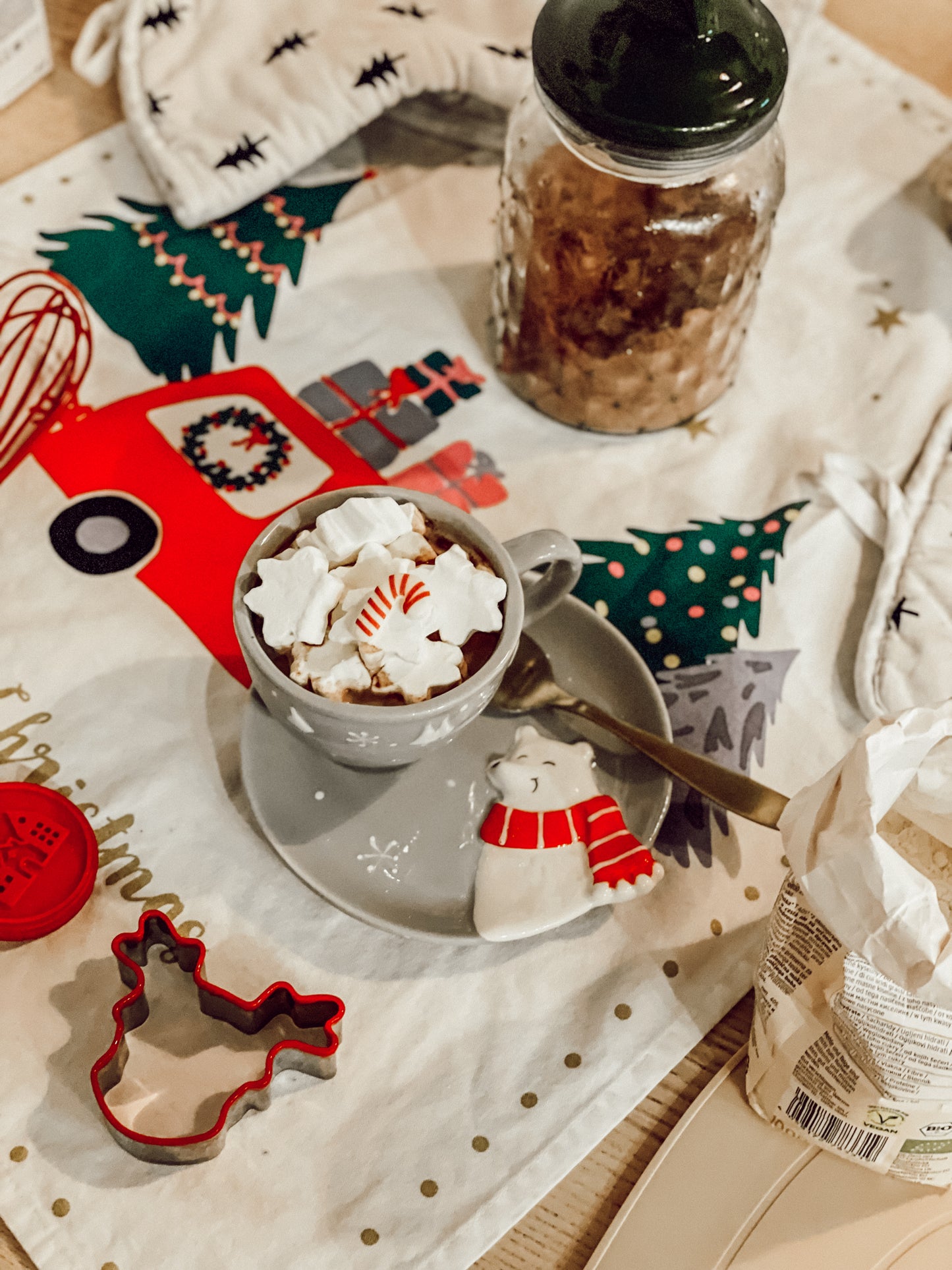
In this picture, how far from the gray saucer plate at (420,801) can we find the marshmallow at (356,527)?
0.10 metres

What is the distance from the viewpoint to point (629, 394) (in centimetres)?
68

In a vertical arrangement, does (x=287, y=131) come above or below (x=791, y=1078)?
above

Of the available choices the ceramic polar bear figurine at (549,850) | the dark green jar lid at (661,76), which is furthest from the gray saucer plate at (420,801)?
the dark green jar lid at (661,76)

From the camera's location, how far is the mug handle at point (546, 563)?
0.52 metres

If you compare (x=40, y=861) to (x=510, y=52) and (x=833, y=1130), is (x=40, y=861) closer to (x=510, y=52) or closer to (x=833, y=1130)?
(x=833, y=1130)

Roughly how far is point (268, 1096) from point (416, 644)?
0.66ft

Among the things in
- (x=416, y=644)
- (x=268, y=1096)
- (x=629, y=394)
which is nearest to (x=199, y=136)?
(x=629, y=394)

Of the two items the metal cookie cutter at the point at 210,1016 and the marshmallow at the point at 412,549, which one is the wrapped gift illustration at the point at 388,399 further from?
the metal cookie cutter at the point at 210,1016

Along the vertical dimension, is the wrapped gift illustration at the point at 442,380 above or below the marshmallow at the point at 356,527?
below

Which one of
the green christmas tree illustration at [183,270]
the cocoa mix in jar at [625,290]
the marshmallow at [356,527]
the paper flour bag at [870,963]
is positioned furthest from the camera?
the green christmas tree illustration at [183,270]

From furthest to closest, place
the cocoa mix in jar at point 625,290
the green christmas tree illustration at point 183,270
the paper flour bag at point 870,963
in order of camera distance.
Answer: the green christmas tree illustration at point 183,270 → the cocoa mix in jar at point 625,290 → the paper flour bag at point 870,963

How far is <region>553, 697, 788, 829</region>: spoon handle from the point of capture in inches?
20.6

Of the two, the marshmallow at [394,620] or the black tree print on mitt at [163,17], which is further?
the black tree print on mitt at [163,17]

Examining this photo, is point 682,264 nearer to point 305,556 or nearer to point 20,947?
point 305,556
